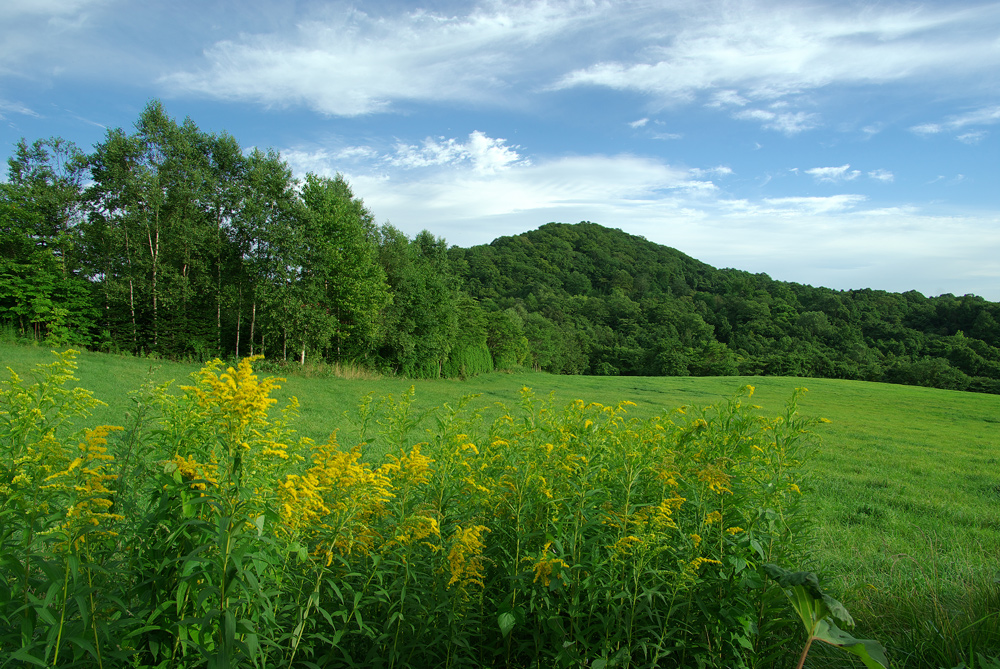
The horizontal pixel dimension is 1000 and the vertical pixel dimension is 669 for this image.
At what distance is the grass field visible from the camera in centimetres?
292

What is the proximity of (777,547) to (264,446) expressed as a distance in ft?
9.12

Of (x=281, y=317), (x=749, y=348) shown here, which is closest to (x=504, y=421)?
(x=281, y=317)

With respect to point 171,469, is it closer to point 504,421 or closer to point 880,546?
point 504,421

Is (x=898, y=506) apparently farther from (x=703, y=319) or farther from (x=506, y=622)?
(x=703, y=319)

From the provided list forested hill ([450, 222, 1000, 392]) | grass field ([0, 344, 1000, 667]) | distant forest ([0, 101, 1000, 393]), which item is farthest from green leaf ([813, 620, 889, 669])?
forested hill ([450, 222, 1000, 392])

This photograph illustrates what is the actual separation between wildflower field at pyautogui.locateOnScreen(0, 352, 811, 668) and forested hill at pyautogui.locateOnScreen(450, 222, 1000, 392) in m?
41.9

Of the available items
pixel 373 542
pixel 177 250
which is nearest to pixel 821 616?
pixel 373 542

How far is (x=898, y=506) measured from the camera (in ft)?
22.8

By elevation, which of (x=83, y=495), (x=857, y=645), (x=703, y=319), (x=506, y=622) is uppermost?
(x=703, y=319)

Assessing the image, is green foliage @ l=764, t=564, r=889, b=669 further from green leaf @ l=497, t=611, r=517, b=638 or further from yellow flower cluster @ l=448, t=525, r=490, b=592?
yellow flower cluster @ l=448, t=525, r=490, b=592

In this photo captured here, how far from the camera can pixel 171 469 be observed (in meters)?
1.89

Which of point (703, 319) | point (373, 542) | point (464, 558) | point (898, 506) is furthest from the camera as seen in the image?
point (703, 319)

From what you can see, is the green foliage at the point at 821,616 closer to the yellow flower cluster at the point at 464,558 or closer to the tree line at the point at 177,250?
the yellow flower cluster at the point at 464,558

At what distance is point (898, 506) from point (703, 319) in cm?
6332
